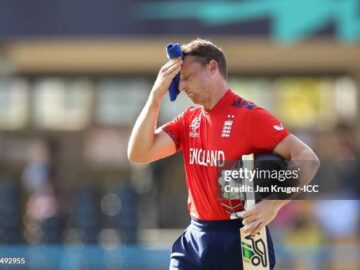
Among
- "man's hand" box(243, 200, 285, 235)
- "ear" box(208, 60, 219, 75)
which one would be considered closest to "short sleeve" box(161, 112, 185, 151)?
"ear" box(208, 60, 219, 75)

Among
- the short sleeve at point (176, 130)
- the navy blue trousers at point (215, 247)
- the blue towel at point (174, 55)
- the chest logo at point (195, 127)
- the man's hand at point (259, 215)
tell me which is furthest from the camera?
the short sleeve at point (176, 130)

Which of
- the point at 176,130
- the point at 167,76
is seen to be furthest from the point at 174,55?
the point at 176,130

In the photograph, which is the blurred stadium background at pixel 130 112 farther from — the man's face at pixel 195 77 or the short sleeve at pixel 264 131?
the short sleeve at pixel 264 131

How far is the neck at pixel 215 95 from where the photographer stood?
5621mm

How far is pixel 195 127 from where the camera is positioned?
571 centimetres

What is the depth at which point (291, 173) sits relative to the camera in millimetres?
5387

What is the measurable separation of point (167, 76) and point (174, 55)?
0.13m

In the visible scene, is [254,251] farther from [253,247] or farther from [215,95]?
[215,95]

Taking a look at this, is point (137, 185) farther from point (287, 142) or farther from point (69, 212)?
point (287, 142)

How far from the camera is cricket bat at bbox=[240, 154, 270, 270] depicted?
536cm

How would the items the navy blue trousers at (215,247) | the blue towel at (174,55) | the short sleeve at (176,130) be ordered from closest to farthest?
the navy blue trousers at (215,247) < the blue towel at (174,55) < the short sleeve at (176,130)

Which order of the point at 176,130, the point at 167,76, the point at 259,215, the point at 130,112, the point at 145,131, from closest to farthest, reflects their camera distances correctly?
Result: 1. the point at 259,215
2. the point at 167,76
3. the point at 145,131
4. the point at 176,130
5. the point at 130,112

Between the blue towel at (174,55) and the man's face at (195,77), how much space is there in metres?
0.04

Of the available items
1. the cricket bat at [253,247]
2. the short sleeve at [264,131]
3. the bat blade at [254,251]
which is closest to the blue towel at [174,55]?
the short sleeve at [264,131]
